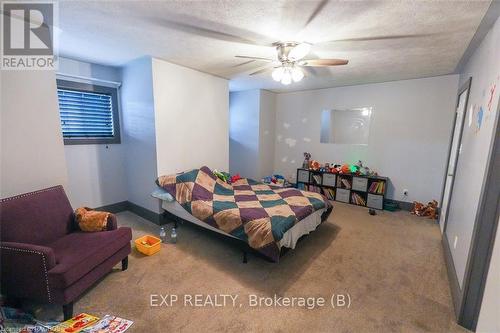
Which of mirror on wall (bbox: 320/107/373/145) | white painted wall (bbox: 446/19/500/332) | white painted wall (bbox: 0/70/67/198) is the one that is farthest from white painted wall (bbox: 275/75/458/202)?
white painted wall (bbox: 0/70/67/198)

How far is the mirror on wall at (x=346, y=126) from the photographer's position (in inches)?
175

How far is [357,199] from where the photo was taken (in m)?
4.36

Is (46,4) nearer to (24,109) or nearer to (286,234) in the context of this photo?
(24,109)

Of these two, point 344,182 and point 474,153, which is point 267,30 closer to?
point 474,153

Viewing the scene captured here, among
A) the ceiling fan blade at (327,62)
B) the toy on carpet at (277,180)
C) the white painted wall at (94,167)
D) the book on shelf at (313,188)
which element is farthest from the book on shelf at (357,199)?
the white painted wall at (94,167)

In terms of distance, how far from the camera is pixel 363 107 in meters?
4.41

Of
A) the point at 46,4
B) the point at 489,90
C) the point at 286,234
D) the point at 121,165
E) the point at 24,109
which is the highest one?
the point at 46,4

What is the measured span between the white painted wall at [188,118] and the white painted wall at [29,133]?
1.16 metres

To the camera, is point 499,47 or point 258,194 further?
point 258,194

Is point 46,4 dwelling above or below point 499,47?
above

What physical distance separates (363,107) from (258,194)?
Answer: 9.38ft

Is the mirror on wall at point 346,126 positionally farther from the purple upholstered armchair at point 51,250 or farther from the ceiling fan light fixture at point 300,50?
the purple upholstered armchair at point 51,250

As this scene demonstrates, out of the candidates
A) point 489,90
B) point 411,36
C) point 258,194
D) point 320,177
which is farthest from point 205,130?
point 489,90

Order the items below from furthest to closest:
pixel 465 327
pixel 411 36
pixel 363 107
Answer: pixel 363 107 < pixel 411 36 < pixel 465 327
